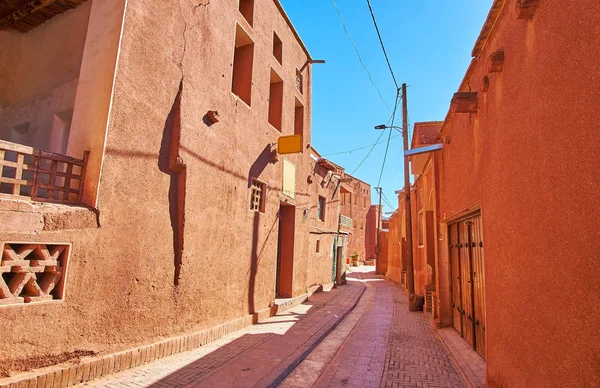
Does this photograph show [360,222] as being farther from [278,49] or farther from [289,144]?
[289,144]

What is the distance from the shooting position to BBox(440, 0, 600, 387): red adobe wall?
2.31 meters

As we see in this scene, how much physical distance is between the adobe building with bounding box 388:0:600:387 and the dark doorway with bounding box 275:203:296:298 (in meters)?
6.43

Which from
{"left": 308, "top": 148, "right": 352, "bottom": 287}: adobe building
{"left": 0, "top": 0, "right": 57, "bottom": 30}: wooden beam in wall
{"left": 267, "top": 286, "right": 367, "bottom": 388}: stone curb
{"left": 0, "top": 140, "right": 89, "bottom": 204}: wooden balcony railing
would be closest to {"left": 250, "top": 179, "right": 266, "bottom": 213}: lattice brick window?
{"left": 267, "top": 286, "right": 367, "bottom": 388}: stone curb

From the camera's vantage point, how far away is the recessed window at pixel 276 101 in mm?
10617

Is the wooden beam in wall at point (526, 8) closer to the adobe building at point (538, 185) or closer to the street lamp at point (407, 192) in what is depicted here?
the adobe building at point (538, 185)

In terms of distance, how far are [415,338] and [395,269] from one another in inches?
586

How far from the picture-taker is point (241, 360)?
5676 mm

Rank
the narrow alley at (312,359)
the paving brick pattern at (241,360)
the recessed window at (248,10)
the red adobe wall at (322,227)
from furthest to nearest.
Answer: the red adobe wall at (322,227)
the recessed window at (248,10)
the narrow alley at (312,359)
the paving brick pattern at (241,360)

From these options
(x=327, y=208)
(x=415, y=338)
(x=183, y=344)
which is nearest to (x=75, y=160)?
(x=183, y=344)

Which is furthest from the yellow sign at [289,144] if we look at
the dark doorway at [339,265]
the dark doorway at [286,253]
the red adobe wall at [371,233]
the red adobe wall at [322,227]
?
the red adobe wall at [371,233]

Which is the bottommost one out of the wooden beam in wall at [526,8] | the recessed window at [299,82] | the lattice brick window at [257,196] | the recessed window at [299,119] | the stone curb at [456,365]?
the stone curb at [456,365]

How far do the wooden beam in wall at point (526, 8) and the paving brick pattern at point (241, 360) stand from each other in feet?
16.7

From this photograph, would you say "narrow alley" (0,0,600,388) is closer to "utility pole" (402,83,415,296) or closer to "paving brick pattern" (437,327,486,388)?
"paving brick pattern" (437,327,486,388)

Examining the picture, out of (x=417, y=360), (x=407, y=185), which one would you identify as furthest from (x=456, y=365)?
(x=407, y=185)
